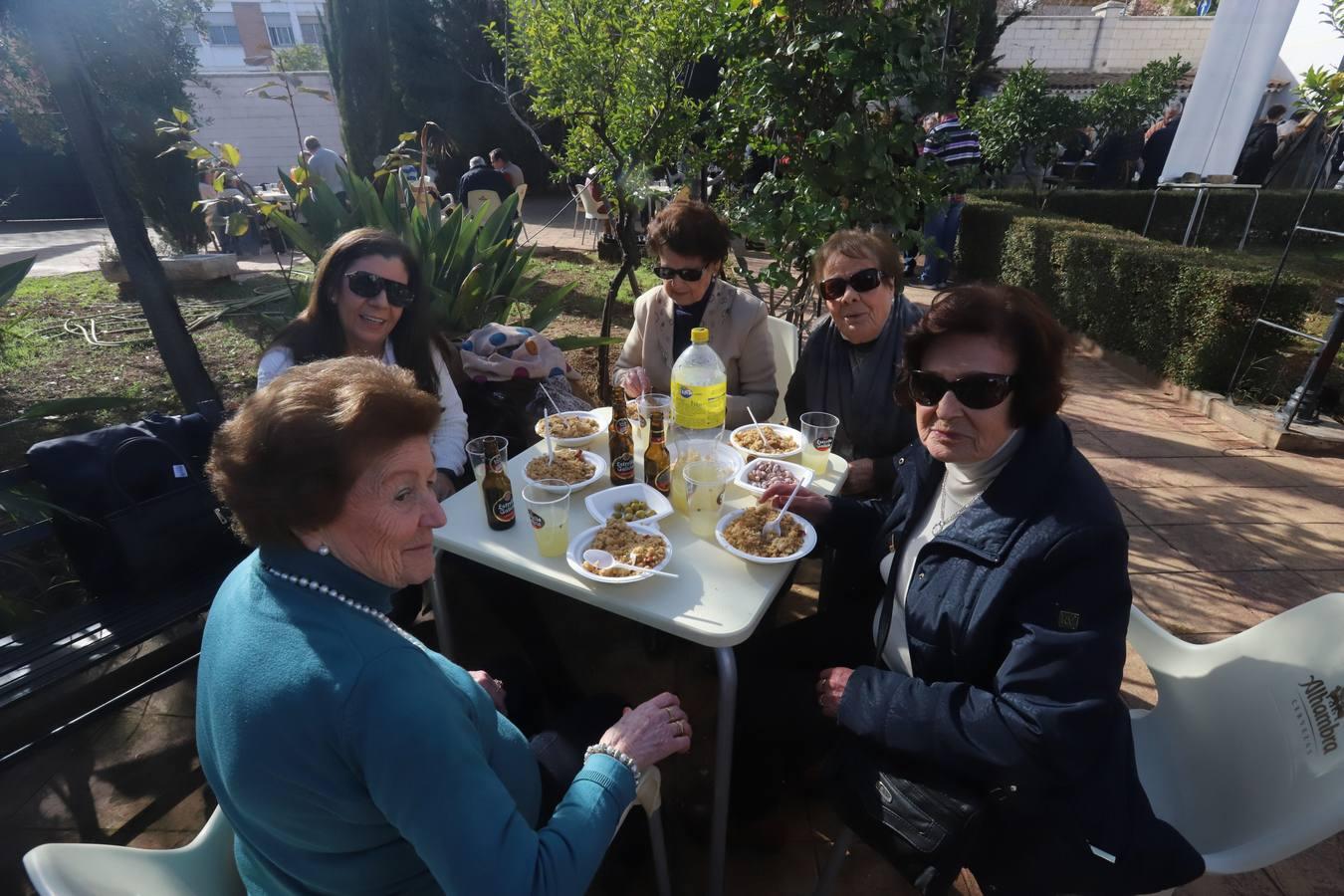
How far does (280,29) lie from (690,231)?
48.3 meters

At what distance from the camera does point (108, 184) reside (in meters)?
2.92

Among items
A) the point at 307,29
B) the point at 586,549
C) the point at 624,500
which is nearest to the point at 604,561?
the point at 586,549

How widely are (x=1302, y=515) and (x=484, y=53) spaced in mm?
18478

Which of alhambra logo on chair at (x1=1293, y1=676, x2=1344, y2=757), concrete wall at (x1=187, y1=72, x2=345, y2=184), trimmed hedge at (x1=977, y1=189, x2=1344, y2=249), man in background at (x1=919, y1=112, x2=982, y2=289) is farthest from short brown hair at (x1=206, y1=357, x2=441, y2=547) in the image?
concrete wall at (x1=187, y1=72, x2=345, y2=184)

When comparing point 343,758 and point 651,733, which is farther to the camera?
point 651,733

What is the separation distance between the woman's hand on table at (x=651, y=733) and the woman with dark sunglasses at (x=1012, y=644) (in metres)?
0.42

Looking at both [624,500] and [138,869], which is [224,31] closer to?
[624,500]

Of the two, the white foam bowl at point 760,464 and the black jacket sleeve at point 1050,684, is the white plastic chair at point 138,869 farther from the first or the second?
the white foam bowl at point 760,464

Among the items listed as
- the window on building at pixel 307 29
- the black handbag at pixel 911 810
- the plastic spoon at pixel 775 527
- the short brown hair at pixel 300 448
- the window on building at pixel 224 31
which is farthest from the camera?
the window on building at pixel 224 31

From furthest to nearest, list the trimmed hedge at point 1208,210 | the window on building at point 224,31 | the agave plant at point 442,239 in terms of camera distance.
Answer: the window on building at point 224,31 < the trimmed hedge at point 1208,210 < the agave plant at point 442,239

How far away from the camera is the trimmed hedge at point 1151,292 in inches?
186

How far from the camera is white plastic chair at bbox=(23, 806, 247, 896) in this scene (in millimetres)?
927

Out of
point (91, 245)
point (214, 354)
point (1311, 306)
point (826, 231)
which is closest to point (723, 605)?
point (826, 231)

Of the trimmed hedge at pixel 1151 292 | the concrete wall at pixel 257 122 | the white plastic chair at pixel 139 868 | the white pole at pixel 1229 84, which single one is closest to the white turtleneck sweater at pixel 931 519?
the white plastic chair at pixel 139 868
